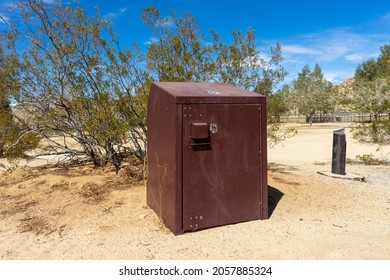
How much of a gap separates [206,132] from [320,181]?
4282 mm

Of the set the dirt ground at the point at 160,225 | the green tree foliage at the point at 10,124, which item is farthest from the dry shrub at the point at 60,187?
the green tree foliage at the point at 10,124

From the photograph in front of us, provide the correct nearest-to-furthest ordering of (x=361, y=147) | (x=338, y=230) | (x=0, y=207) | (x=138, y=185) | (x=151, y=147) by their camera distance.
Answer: (x=338, y=230) → (x=151, y=147) → (x=0, y=207) → (x=138, y=185) → (x=361, y=147)

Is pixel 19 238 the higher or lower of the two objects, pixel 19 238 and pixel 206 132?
the lower

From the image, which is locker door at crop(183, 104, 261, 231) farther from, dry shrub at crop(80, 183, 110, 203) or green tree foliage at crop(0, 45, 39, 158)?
green tree foliage at crop(0, 45, 39, 158)

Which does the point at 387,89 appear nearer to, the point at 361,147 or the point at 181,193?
the point at 361,147

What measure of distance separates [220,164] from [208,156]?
198 mm

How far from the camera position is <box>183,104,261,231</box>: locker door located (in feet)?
12.6

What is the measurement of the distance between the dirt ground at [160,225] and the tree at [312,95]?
38.4 m

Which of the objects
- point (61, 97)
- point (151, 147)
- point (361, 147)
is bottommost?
point (361, 147)

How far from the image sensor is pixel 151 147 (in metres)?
4.82

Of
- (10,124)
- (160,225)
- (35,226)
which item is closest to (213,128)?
(160,225)

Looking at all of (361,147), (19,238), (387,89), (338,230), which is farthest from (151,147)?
(387,89)

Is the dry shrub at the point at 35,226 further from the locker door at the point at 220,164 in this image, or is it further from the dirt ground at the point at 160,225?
the locker door at the point at 220,164
